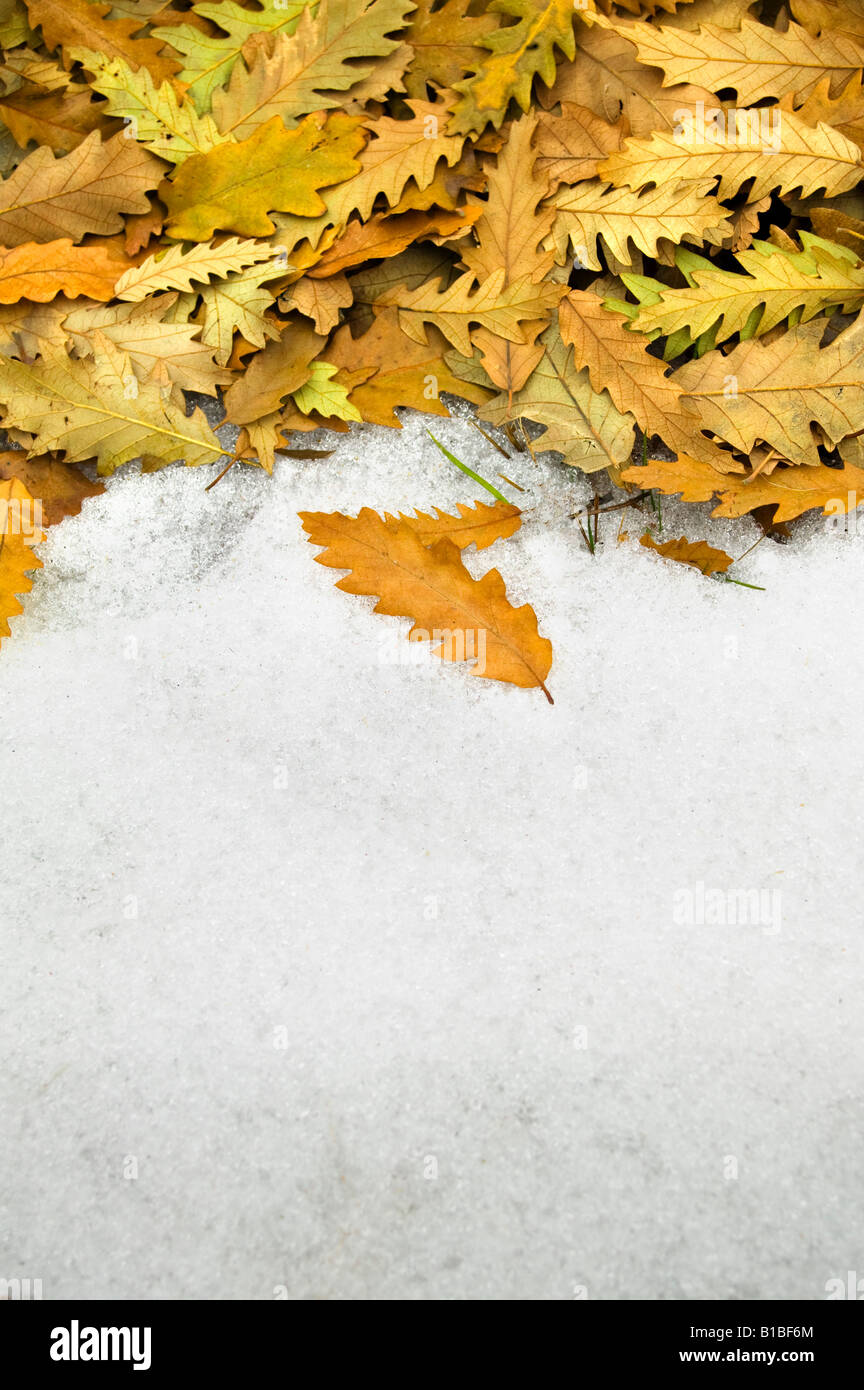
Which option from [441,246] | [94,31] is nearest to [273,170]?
[441,246]

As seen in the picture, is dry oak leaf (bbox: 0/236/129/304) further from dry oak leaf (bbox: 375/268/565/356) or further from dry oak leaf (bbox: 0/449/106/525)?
dry oak leaf (bbox: 375/268/565/356)

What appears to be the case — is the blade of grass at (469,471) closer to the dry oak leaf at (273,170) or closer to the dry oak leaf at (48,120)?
the dry oak leaf at (273,170)

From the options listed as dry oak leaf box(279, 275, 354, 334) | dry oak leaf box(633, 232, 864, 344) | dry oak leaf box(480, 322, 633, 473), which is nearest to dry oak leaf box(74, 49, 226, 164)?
dry oak leaf box(279, 275, 354, 334)

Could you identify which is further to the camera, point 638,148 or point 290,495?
point 290,495

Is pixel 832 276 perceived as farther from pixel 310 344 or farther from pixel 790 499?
pixel 310 344
